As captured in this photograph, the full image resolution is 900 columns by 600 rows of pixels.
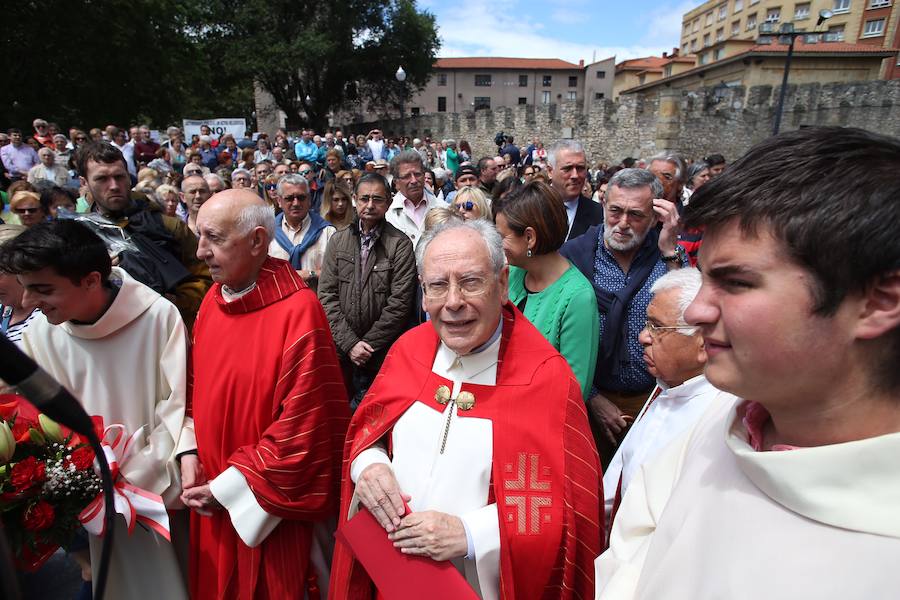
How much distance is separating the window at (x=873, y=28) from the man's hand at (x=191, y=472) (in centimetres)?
5965

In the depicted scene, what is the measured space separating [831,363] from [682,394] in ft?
3.73

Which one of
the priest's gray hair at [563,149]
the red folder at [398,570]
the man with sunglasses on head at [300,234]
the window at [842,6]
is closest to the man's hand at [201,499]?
the red folder at [398,570]

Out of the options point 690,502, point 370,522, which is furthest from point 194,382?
point 690,502

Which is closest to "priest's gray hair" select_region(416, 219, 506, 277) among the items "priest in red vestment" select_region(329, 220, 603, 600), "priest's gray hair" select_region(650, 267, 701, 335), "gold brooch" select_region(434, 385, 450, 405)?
"priest in red vestment" select_region(329, 220, 603, 600)

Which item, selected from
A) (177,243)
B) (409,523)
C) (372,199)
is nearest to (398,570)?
(409,523)

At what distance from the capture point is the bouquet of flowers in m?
1.87

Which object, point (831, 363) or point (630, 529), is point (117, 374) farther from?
point (831, 363)

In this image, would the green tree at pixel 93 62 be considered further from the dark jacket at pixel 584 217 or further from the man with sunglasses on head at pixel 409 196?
the dark jacket at pixel 584 217

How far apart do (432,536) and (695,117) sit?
2340cm

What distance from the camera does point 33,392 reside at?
2.89 feet

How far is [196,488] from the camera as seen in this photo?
230 cm

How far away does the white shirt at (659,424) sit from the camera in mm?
1849

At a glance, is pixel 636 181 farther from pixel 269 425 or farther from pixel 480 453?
pixel 269 425

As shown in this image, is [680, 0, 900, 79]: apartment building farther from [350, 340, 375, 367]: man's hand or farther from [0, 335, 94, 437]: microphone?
[0, 335, 94, 437]: microphone
